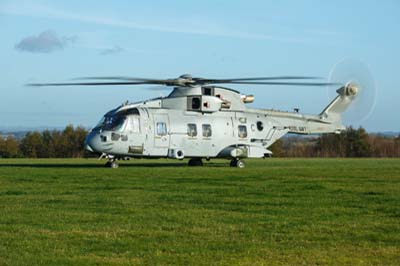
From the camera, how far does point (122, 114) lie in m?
34.8

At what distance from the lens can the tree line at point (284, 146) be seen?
210 ft

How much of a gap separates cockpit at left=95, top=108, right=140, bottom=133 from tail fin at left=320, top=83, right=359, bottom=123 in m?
12.1

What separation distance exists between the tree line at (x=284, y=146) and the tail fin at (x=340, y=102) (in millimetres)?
23129

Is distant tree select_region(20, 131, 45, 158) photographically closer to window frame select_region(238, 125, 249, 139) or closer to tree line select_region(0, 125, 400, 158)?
tree line select_region(0, 125, 400, 158)

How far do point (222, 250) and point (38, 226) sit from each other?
142 inches

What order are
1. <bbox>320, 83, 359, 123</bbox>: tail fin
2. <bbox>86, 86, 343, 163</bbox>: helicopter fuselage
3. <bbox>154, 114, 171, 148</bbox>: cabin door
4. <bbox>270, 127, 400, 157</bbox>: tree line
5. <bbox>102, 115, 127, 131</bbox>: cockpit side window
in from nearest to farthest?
<bbox>102, 115, 127, 131</bbox>: cockpit side window, <bbox>86, 86, 343, 163</bbox>: helicopter fuselage, <bbox>154, 114, 171, 148</bbox>: cabin door, <bbox>320, 83, 359, 123</bbox>: tail fin, <bbox>270, 127, 400, 157</bbox>: tree line

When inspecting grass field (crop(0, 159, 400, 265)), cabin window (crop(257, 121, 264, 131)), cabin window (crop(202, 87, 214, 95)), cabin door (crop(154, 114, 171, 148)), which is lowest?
grass field (crop(0, 159, 400, 265))

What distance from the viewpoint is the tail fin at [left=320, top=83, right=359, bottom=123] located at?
42844 mm

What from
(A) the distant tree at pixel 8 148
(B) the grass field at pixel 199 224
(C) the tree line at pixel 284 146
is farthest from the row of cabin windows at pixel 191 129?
(A) the distant tree at pixel 8 148

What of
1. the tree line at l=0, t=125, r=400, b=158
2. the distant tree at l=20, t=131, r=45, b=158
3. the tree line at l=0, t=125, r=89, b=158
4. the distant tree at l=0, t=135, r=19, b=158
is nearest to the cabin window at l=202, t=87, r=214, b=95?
the tree line at l=0, t=125, r=400, b=158

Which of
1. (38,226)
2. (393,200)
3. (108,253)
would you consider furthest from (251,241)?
(393,200)

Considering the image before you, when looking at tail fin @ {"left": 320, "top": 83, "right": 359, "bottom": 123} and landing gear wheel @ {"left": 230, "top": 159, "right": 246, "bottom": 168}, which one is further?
tail fin @ {"left": 320, "top": 83, "right": 359, "bottom": 123}

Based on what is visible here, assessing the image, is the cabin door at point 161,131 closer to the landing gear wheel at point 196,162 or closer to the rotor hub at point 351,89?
the landing gear wheel at point 196,162

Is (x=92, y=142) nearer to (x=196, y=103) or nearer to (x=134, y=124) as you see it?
(x=134, y=124)
